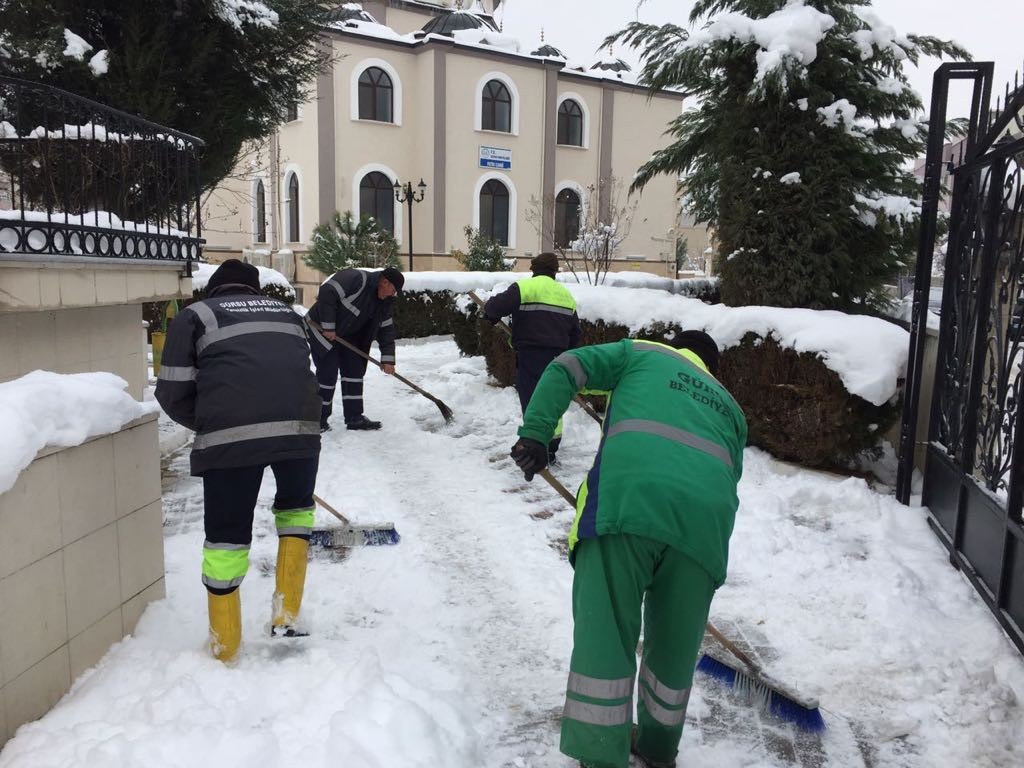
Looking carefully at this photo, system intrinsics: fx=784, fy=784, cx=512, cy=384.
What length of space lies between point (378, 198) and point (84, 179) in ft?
77.4

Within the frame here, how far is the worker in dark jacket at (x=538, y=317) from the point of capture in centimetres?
623

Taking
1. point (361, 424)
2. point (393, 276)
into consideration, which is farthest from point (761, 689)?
point (361, 424)

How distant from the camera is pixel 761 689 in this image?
303 cm

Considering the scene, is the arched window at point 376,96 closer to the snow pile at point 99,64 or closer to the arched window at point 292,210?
the arched window at point 292,210

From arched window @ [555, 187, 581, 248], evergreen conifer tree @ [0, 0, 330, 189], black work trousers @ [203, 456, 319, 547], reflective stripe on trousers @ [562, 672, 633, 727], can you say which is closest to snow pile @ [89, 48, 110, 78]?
evergreen conifer tree @ [0, 0, 330, 189]

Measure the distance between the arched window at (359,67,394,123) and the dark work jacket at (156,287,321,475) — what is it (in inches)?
968

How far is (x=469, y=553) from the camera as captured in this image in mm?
4582

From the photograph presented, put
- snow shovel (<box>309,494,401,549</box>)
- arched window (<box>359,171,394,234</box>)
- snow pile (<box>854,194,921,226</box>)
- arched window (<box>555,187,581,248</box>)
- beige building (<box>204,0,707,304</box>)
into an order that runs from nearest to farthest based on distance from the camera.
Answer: snow shovel (<box>309,494,401,549</box>) < snow pile (<box>854,194,921,226</box>) < beige building (<box>204,0,707,304</box>) < arched window (<box>359,171,394,234</box>) < arched window (<box>555,187,581,248</box>)

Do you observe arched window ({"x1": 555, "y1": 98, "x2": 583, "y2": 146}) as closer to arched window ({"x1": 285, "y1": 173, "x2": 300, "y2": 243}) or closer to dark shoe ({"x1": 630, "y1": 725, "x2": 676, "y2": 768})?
arched window ({"x1": 285, "y1": 173, "x2": 300, "y2": 243})

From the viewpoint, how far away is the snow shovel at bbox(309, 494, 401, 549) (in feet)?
14.8

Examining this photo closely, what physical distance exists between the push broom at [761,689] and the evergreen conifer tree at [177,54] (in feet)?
17.2

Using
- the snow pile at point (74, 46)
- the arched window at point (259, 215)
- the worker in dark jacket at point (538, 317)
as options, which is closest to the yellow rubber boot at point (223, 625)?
the worker in dark jacket at point (538, 317)

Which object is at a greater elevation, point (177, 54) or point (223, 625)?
point (177, 54)

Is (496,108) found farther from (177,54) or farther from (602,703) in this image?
(602,703)
